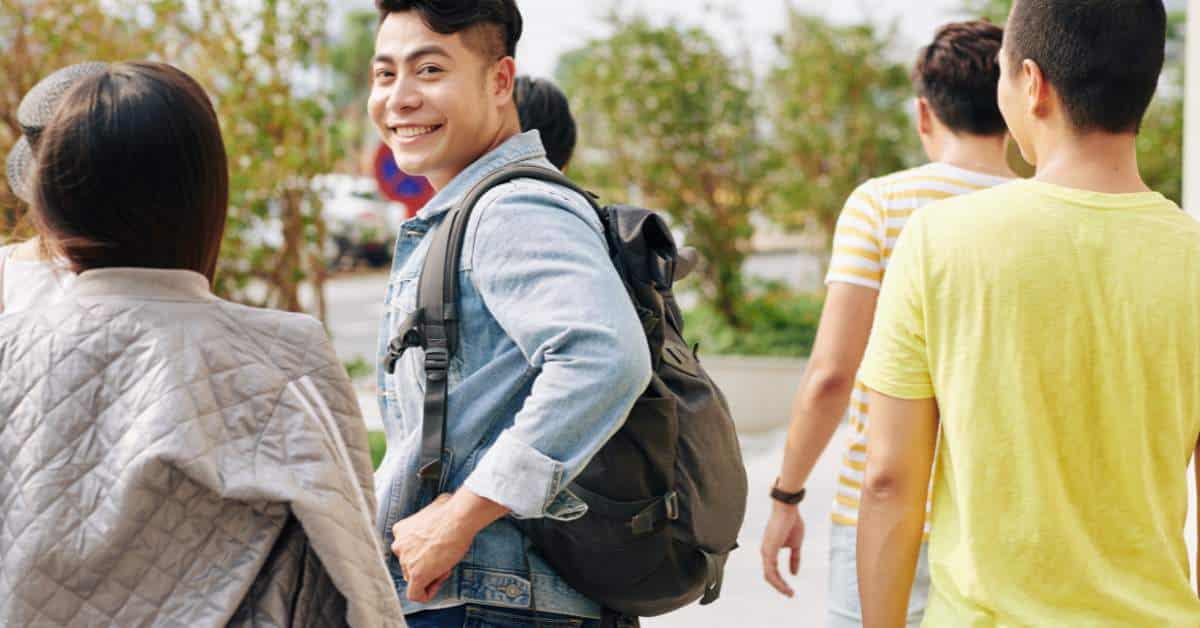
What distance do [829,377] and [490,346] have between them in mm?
1036

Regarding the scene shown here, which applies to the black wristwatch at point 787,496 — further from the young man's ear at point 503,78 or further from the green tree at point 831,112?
the green tree at point 831,112

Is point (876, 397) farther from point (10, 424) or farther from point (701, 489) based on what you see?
point (10, 424)

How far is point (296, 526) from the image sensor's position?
1.85m

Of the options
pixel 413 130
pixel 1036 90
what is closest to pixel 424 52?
pixel 413 130

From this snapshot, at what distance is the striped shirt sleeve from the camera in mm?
3043

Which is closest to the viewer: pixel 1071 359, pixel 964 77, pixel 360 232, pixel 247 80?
pixel 1071 359

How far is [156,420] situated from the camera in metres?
1.74

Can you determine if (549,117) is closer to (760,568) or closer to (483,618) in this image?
(483,618)

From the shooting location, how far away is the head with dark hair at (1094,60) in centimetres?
206

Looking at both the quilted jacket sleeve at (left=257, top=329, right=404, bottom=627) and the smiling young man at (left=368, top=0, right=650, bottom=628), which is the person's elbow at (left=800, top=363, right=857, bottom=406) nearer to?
the smiling young man at (left=368, top=0, right=650, bottom=628)

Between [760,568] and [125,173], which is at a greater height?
[125,173]

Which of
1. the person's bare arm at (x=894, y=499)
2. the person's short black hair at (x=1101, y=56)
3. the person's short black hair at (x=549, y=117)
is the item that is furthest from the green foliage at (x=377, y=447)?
the person's short black hair at (x=1101, y=56)

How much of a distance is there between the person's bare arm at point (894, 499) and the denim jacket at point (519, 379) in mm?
368

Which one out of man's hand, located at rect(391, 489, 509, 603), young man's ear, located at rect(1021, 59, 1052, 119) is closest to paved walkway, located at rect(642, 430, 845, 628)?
man's hand, located at rect(391, 489, 509, 603)
